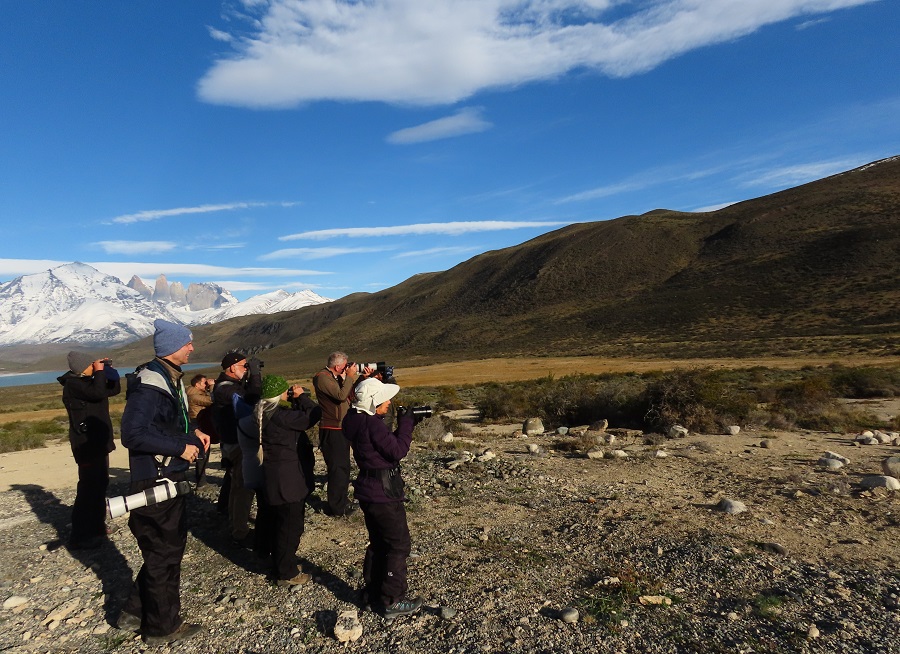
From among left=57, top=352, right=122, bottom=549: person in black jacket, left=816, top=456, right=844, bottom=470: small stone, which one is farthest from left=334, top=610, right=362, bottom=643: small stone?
left=816, top=456, right=844, bottom=470: small stone

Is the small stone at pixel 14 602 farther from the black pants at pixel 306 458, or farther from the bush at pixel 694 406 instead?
the bush at pixel 694 406

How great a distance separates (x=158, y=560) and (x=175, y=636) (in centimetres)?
56

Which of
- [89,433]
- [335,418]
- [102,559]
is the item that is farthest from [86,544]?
[335,418]

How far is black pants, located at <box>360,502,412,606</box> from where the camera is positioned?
13.3ft

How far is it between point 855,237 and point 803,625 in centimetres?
7414

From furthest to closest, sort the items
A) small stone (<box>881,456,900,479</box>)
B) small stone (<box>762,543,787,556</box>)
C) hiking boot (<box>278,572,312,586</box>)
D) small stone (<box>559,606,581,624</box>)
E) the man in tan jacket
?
small stone (<box>881,456,900,479</box>) < the man in tan jacket < small stone (<box>762,543,787,556</box>) < hiking boot (<box>278,572,312,586</box>) < small stone (<box>559,606,581,624</box>)

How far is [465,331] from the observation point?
83.1m

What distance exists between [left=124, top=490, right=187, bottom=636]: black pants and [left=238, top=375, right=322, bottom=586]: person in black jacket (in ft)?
2.54

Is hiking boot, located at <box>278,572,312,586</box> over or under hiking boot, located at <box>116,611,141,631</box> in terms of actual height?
under

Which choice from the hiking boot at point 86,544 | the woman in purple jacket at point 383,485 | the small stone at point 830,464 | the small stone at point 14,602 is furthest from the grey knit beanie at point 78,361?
the small stone at point 830,464

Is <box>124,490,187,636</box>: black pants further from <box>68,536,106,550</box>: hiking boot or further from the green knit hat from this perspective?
<box>68,536,106,550</box>: hiking boot

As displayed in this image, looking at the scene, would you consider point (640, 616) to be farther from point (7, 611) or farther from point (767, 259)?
point (767, 259)

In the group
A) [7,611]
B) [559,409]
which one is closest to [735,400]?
[559,409]

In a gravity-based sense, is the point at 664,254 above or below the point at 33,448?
above
